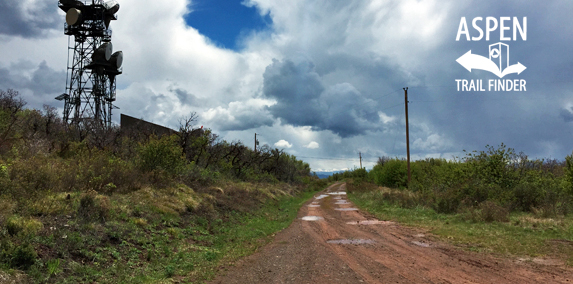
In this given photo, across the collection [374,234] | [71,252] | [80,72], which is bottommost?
[374,234]

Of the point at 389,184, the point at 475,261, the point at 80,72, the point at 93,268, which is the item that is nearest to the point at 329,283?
the point at 475,261

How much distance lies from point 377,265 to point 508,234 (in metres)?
7.00

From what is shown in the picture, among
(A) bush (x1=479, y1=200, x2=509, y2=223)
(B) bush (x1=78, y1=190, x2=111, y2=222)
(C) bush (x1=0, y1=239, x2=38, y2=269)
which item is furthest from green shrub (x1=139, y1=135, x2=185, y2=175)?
(A) bush (x1=479, y1=200, x2=509, y2=223)

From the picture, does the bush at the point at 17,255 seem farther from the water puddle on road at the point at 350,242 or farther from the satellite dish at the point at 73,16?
the satellite dish at the point at 73,16

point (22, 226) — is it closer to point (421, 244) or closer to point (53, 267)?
point (53, 267)

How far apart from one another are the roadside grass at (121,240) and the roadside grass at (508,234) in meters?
7.10

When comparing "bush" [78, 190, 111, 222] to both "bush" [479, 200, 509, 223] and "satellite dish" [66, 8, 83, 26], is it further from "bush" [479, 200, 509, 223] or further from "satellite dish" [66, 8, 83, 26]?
"satellite dish" [66, 8, 83, 26]

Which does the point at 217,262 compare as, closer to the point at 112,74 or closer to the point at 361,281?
the point at 361,281

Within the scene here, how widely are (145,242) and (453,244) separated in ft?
32.1

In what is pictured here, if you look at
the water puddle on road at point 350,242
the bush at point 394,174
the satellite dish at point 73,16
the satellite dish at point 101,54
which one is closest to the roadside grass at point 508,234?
the water puddle on road at point 350,242

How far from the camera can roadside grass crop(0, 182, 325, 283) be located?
6.30 m

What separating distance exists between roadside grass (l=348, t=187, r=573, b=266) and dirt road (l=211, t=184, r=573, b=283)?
0.98m

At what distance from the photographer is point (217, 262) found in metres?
8.88

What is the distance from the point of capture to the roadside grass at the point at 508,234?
9578 mm
